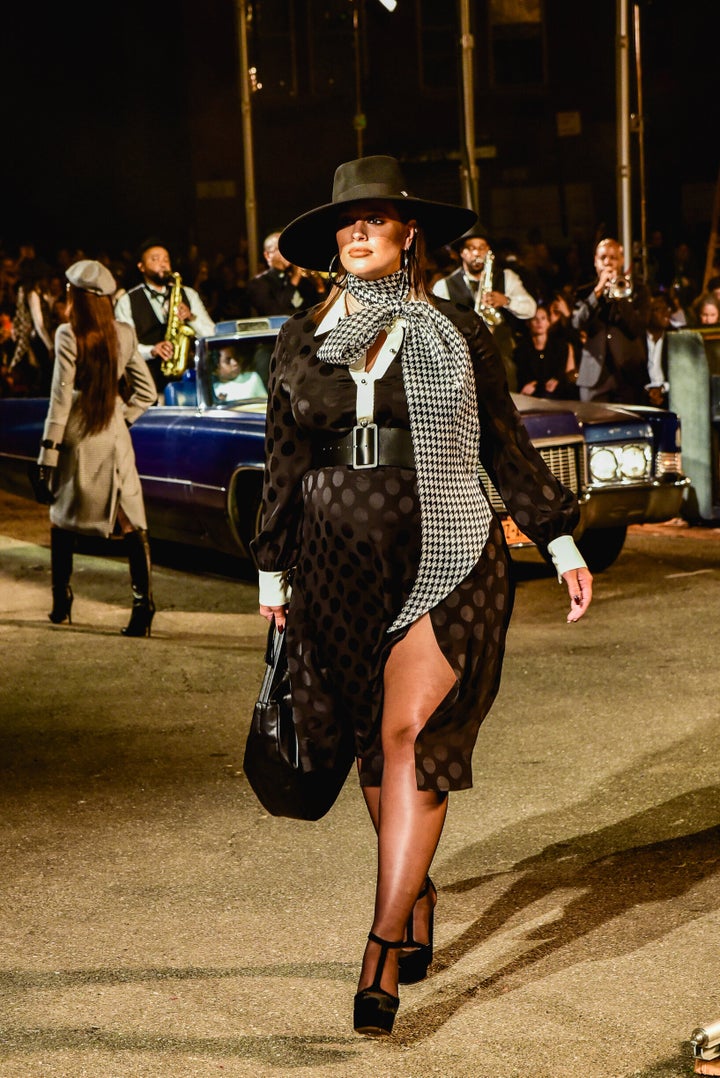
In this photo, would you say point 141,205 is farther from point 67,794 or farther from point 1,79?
point 67,794

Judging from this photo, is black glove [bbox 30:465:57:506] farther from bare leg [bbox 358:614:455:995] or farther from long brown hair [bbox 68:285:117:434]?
bare leg [bbox 358:614:455:995]

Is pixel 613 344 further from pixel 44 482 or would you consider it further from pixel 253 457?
pixel 44 482

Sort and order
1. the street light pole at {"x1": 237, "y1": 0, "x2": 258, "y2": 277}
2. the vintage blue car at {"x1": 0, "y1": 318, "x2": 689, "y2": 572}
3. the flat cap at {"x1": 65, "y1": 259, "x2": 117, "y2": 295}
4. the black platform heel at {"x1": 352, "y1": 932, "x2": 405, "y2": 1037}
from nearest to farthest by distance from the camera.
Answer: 1. the black platform heel at {"x1": 352, "y1": 932, "x2": 405, "y2": 1037}
2. the flat cap at {"x1": 65, "y1": 259, "x2": 117, "y2": 295}
3. the vintage blue car at {"x1": 0, "y1": 318, "x2": 689, "y2": 572}
4. the street light pole at {"x1": 237, "y1": 0, "x2": 258, "y2": 277}

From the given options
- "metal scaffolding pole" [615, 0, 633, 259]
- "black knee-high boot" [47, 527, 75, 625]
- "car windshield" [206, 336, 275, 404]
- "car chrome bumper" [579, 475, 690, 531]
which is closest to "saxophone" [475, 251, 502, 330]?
"car windshield" [206, 336, 275, 404]

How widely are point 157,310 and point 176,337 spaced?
11.5 inches

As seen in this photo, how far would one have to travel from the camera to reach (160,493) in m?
10.4

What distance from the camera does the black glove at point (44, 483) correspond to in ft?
28.0

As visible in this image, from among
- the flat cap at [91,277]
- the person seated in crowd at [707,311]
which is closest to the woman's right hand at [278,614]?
the flat cap at [91,277]

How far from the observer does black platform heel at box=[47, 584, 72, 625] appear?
8.88 meters

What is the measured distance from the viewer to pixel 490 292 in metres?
11.6

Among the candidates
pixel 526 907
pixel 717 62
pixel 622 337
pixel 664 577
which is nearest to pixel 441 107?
pixel 717 62

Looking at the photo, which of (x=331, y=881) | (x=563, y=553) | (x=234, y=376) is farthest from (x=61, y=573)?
(x=563, y=553)

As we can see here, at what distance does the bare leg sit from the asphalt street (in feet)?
0.91

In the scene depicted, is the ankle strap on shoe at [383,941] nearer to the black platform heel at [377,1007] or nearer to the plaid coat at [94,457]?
the black platform heel at [377,1007]
